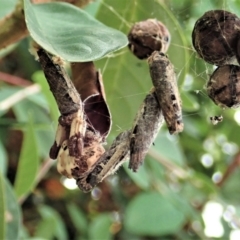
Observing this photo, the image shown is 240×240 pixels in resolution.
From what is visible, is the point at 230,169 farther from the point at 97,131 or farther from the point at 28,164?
the point at 97,131

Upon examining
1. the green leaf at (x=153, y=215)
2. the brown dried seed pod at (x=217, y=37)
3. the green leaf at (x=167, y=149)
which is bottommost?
the green leaf at (x=153, y=215)

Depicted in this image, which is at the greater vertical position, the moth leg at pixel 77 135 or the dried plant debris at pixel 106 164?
the moth leg at pixel 77 135

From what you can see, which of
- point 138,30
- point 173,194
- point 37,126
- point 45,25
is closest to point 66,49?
point 45,25

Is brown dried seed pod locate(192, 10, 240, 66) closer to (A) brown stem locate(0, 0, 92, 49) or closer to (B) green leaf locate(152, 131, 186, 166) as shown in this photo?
(A) brown stem locate(0, 0, 92, 49)

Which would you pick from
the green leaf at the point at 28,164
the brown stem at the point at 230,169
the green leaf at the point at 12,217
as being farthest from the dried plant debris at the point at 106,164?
the brown stem at the point at 230,169

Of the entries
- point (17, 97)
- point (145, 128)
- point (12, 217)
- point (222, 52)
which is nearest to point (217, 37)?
point (222, 52)

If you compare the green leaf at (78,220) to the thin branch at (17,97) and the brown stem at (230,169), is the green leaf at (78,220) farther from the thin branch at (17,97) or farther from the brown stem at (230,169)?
the thin branch at (17,97)
